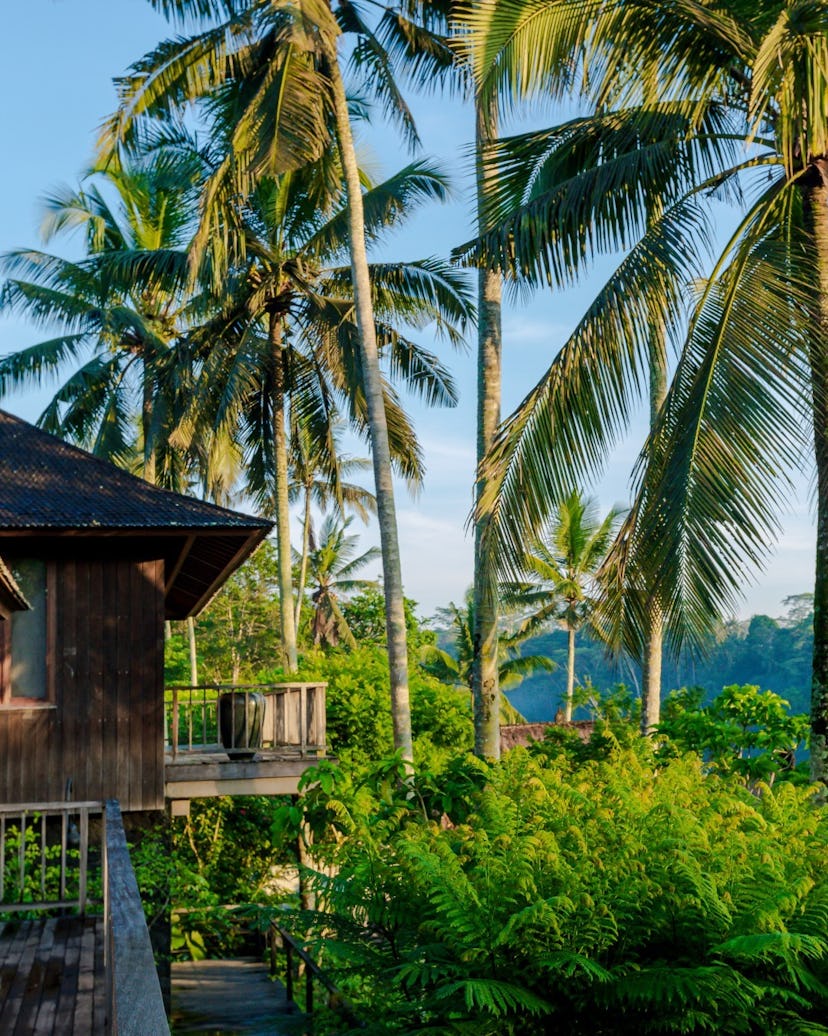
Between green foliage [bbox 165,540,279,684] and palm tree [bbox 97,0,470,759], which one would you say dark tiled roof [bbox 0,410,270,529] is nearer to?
palm tree [bbox 97,0,470,759]

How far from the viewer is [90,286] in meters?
26.1

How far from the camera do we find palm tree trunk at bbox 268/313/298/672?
2389cm

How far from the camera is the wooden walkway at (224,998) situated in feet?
40.0

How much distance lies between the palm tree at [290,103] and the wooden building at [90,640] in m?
3.88

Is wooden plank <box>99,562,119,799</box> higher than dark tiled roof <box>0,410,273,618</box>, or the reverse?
dark tiled roof <box>0,410,273,618</box>

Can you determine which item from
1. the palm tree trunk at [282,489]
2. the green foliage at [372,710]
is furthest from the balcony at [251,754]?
the palm tree trunk at [282,489]

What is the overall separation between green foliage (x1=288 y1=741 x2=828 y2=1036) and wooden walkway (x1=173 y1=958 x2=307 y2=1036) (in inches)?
191

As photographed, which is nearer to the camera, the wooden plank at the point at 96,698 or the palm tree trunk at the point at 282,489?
the wooden plank at the point at 96,698

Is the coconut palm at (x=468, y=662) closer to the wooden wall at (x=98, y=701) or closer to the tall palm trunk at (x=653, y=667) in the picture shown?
the tall palm trunk at (x=653, y=667)

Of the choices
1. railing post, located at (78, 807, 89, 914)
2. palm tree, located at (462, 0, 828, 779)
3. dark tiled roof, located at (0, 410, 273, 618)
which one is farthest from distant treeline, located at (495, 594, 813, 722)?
railing post, located at (78, 807, 89, 914)

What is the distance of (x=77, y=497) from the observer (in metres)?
12.1

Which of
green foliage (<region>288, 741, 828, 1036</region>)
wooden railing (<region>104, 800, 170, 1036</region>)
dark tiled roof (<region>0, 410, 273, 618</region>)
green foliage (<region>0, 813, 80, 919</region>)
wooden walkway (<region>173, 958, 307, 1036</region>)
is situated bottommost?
wooden walkway (<region>173, 958, 307, 1036</region>)

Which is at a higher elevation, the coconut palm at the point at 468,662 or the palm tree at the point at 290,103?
the palm tree at the point at 290,103

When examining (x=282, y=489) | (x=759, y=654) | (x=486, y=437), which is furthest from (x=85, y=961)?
(x=759, y=654)
